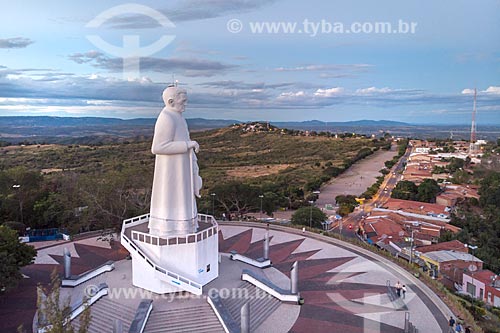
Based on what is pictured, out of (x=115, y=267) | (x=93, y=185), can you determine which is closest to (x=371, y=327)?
(x=115, y=267)

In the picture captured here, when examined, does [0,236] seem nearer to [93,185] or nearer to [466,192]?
[93,185]

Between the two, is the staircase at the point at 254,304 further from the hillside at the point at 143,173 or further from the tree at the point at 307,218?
the tree at the point at 307,218

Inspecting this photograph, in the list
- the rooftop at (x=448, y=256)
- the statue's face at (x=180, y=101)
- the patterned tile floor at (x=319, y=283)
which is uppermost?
the statue's face at (x=180, y=101)

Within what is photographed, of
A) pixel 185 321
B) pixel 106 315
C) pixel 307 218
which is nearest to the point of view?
pixel 185 321

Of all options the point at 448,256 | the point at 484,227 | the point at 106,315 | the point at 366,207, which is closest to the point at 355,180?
the point at 366,207

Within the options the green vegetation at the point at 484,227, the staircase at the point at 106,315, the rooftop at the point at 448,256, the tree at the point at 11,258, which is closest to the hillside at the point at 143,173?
the tree at the point at 11,258

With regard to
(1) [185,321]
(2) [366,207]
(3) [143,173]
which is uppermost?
(3) [143,173]

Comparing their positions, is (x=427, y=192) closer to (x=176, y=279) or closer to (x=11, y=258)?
(x=176, y=279)
